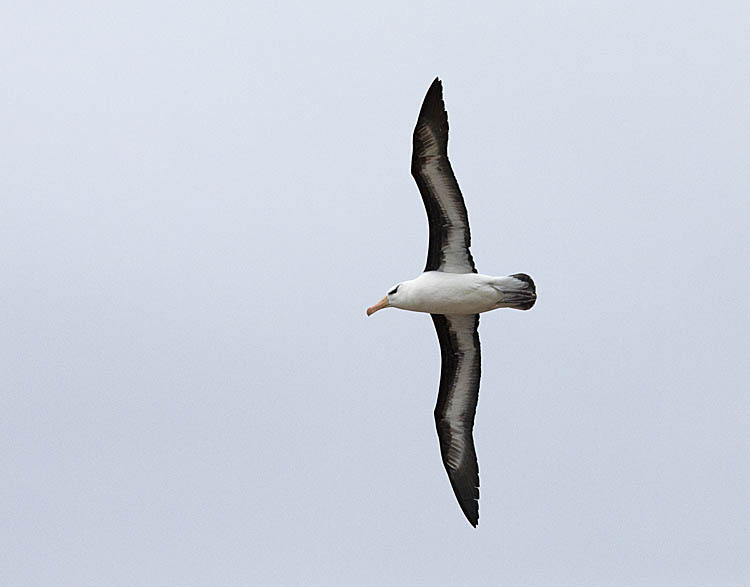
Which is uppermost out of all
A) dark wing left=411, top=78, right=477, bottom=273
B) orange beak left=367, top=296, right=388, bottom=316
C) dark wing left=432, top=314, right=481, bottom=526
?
dark wing left=411, top=78, right=477, bottom=273

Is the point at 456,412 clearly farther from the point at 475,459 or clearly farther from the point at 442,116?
the point at 442,116

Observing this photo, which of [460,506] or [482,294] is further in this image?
[460,506]

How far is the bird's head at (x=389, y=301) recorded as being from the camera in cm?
2536

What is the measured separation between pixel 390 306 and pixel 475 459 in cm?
314

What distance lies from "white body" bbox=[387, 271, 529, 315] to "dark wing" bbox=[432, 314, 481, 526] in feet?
3.70

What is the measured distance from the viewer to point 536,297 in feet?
80.0

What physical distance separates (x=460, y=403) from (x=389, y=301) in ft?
7.82

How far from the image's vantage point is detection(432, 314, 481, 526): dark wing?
2622 centimetres

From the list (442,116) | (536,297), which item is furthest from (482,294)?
(442,116)

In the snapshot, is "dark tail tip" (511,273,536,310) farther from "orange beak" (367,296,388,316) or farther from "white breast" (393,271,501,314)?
"orange beak" (367,296,388,316)

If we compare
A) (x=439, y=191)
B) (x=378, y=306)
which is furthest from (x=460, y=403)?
(x=439, y=191)

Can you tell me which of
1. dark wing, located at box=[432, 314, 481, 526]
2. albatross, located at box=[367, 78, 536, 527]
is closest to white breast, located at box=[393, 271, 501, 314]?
albatross, located at box=[367, 78, 536, 527]

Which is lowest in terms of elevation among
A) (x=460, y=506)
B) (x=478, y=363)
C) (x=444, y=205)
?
(x=460, y=506)

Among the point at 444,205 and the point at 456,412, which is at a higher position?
the point at 444,205
